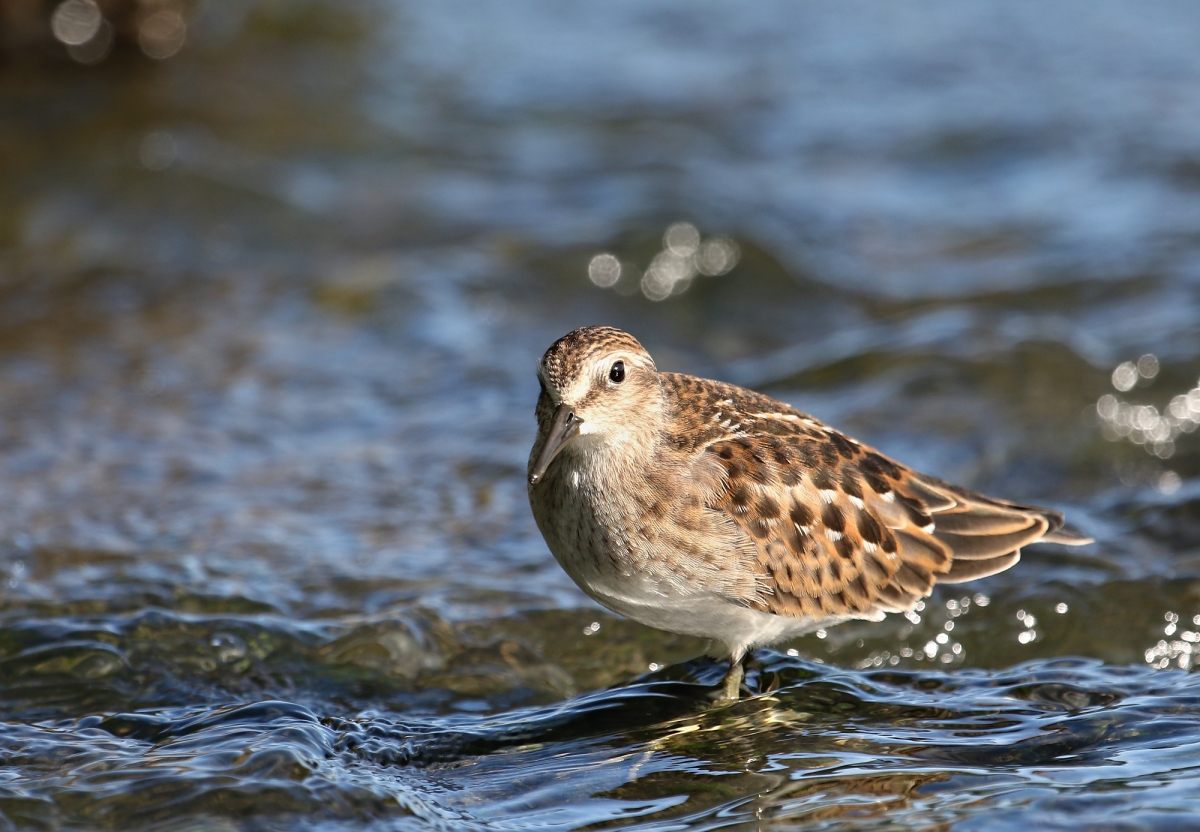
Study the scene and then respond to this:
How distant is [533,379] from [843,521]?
3829 mm

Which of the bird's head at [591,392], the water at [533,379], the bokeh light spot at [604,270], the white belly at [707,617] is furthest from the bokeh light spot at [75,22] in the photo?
the white belly at [707,617]

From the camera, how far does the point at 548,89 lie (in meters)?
14.8

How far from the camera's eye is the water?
5090 millimetres

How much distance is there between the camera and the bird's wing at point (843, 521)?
5.69 m

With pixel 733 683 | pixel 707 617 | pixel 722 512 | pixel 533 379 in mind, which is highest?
pixel 533 379

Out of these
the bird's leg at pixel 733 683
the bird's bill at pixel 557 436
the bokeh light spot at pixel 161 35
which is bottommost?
the bird's leg at pixel 733 683

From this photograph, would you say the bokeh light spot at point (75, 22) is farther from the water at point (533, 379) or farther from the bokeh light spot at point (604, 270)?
the bokeh light spot at point (604, 270)

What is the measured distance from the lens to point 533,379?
9398 millimetres

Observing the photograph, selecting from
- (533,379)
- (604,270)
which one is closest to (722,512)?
(533,379)

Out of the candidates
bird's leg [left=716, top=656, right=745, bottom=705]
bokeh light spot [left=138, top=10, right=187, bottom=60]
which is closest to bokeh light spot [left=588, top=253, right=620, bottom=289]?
bird's leg [left=716, top=656, right=745, bottom=705]

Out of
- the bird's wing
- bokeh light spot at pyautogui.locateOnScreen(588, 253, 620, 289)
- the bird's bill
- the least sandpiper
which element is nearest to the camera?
the bird's bill

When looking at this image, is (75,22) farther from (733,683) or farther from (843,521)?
(733,683)

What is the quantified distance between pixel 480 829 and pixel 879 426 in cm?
453

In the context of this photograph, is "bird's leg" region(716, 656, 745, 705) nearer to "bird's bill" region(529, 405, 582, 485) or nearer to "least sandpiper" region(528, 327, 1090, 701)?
"least sandpiper" region(528, 327, 1090, 701)
